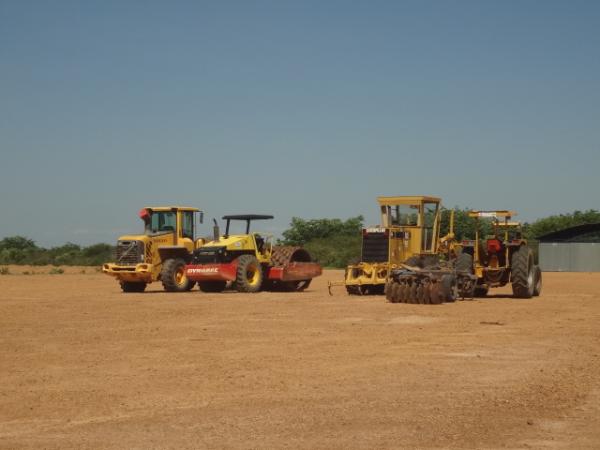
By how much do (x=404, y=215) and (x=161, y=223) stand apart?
8375mm

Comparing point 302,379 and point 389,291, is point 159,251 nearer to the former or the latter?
point 389,291

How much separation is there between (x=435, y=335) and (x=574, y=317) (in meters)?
5.36

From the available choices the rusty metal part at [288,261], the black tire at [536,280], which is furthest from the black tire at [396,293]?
the rusty metal part at [288,261]

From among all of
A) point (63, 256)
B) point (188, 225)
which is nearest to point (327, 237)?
point (63, 256)

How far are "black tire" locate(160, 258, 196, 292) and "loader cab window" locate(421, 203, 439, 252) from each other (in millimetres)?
7705

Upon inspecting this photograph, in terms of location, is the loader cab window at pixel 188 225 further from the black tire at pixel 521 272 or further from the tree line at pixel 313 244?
the tree line at pixel 313 244

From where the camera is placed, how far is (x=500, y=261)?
27.2 m

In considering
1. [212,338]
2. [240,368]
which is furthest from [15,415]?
[212,338]

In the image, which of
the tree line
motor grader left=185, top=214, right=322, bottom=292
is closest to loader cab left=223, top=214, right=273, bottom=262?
motor grader left=185, top=214, right=322, bottom=292

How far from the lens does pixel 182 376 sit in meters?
11.9

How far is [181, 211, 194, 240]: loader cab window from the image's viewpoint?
101ft

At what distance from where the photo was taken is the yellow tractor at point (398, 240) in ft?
87.4

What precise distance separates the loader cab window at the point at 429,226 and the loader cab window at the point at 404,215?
0.26 metres

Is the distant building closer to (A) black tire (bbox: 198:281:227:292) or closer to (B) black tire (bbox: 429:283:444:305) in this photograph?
(A) black tire (bbox: 198:281:227:292)
